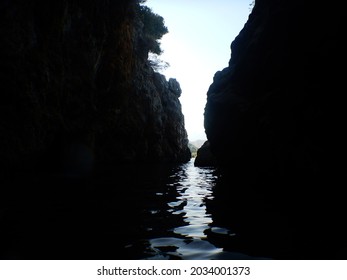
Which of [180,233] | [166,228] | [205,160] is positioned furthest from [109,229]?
[205,160]

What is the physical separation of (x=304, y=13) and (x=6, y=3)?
1271 cm

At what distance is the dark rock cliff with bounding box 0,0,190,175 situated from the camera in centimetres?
1362

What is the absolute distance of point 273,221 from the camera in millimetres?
5973

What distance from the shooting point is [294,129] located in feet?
31.7

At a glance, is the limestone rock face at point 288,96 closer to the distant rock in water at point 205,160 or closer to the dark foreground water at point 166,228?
the dark foreground water at point 166,228

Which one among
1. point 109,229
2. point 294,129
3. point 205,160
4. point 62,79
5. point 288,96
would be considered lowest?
point 205,160

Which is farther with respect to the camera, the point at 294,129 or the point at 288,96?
the point at 288,96

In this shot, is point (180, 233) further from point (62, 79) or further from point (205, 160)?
point (205, 160)

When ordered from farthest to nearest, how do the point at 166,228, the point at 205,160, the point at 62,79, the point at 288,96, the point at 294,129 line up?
the point at 205,160
the point at 62,79
the point at 288,96
the point at 294,129
the point at 166,228

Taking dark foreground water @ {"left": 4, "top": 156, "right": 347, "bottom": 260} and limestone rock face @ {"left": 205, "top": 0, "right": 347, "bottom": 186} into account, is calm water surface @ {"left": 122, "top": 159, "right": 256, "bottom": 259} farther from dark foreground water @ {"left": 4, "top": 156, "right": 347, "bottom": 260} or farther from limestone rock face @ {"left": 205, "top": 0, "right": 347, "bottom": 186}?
limestone rock face @ {"left": 205, "top": 0, "right": 347, "bottom": 186}

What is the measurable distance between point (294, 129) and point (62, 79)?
44.6 ft

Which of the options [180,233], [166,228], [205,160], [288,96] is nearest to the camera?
[180,233]

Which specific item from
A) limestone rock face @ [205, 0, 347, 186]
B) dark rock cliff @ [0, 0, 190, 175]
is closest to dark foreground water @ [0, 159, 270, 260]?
limestone rock face @ [205, 0, 347, 186]
